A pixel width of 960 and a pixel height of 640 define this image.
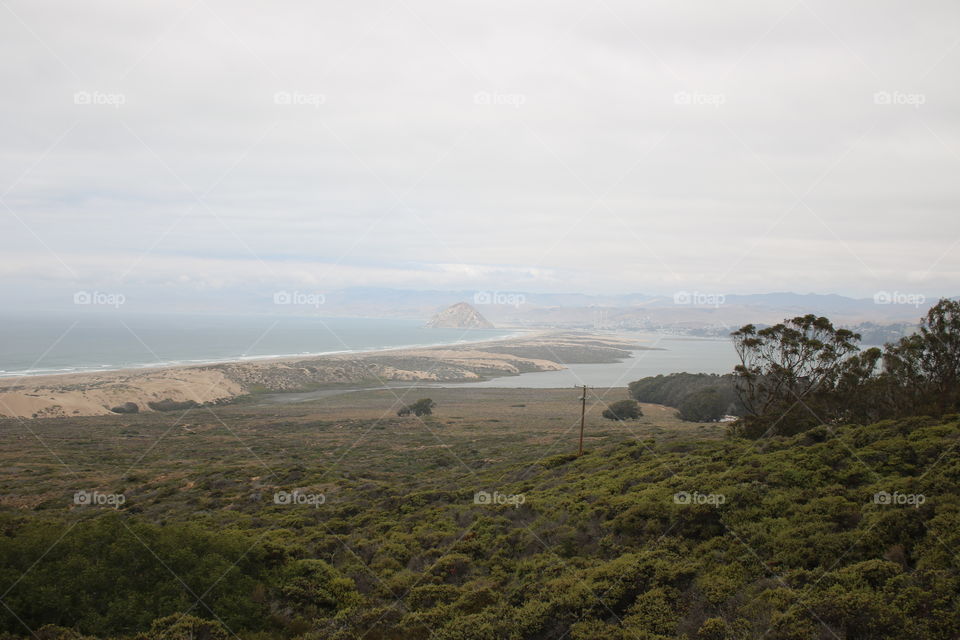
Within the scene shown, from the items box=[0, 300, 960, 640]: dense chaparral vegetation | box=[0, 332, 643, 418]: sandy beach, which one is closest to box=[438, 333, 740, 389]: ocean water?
box=[0, 332, 643, 418]: sandy beach

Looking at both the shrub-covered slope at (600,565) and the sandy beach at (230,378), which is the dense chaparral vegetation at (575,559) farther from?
the sandy beach at (230,378)

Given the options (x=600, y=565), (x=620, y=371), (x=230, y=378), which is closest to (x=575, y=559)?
(x=600, y=565)

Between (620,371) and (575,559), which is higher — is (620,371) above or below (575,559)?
below

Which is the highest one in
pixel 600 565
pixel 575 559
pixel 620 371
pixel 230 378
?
pixel 600 565

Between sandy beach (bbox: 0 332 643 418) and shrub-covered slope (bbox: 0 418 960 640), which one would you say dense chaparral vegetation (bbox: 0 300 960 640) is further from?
sandy beach (bbox: 0 332 643 418)

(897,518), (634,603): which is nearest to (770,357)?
(897,518)

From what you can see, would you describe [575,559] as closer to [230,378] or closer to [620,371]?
[230,378]

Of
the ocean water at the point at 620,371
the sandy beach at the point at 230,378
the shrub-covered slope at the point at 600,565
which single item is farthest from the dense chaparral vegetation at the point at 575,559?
the ocean water at the point at 620,371

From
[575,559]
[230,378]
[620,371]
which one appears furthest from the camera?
[620,371]
